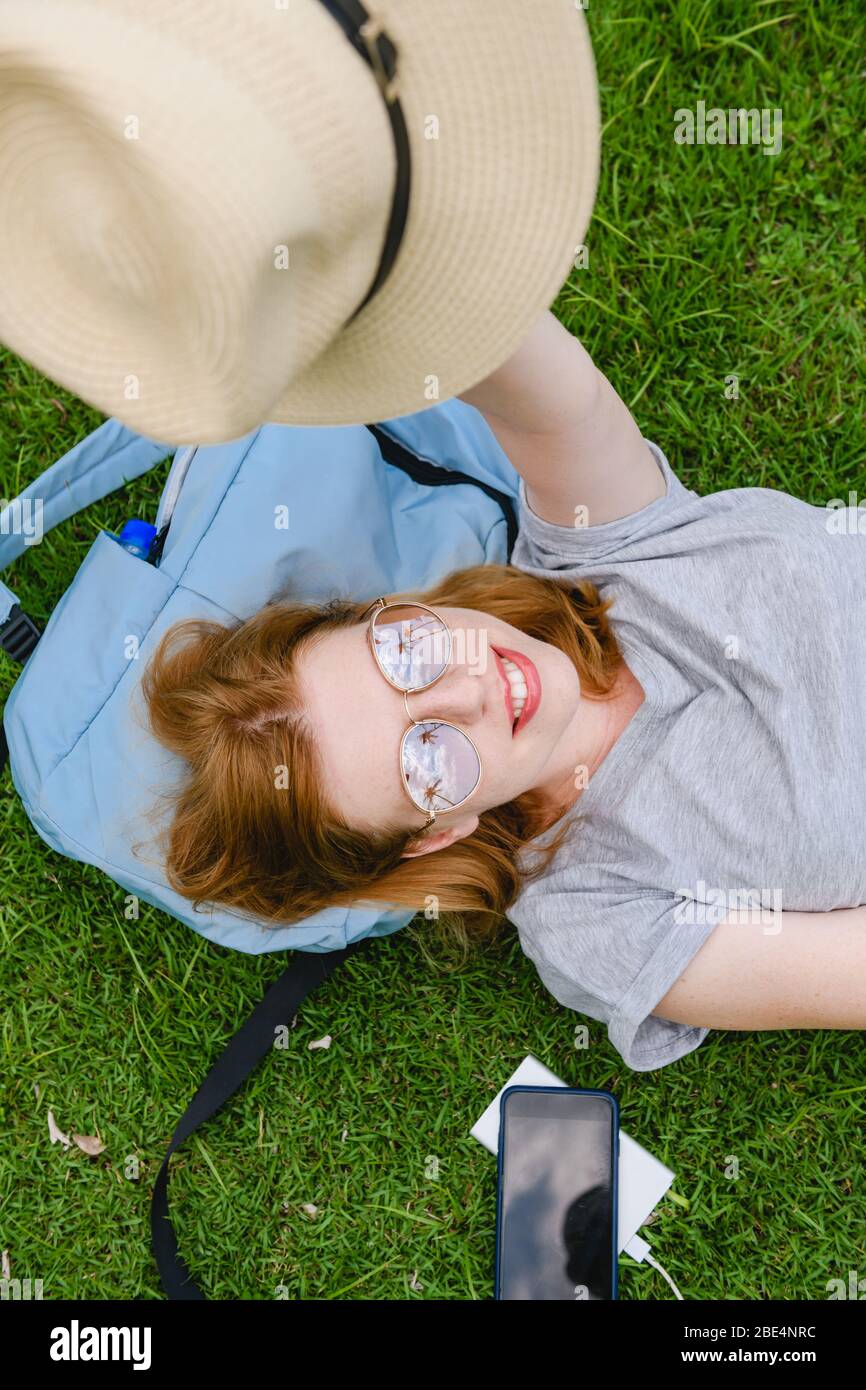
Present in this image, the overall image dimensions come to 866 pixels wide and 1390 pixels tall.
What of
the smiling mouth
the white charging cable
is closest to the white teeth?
the smiling mouth

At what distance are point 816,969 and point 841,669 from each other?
2.55 feet

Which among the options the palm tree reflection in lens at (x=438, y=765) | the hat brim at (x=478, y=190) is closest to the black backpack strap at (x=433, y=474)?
the palm tree reflection in lens at (x=438, y=765)

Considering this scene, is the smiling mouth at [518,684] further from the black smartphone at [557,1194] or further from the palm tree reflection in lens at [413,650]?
the black smartphone at [557,1194]

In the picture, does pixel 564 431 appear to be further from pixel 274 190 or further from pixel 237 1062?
pixel 237 1062

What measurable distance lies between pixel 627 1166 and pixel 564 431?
235 centimetres

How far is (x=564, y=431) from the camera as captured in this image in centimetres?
241

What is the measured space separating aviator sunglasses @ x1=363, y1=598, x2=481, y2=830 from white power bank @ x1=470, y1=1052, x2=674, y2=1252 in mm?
1296

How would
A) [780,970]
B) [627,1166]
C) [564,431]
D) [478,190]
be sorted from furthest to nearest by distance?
1. [627,1166]
2. [780,970]
3. [564,431]
4. [478,190]

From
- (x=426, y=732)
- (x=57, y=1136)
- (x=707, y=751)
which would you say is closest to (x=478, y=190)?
(x=426, y=732)

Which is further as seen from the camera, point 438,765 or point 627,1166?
point 627,1166

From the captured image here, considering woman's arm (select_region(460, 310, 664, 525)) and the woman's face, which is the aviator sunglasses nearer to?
the woman's face

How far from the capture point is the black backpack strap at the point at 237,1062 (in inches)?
126

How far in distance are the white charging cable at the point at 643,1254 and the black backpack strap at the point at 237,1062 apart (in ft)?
4.28

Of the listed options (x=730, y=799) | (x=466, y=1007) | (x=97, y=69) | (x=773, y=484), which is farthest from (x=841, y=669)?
(x=97, y=69)
